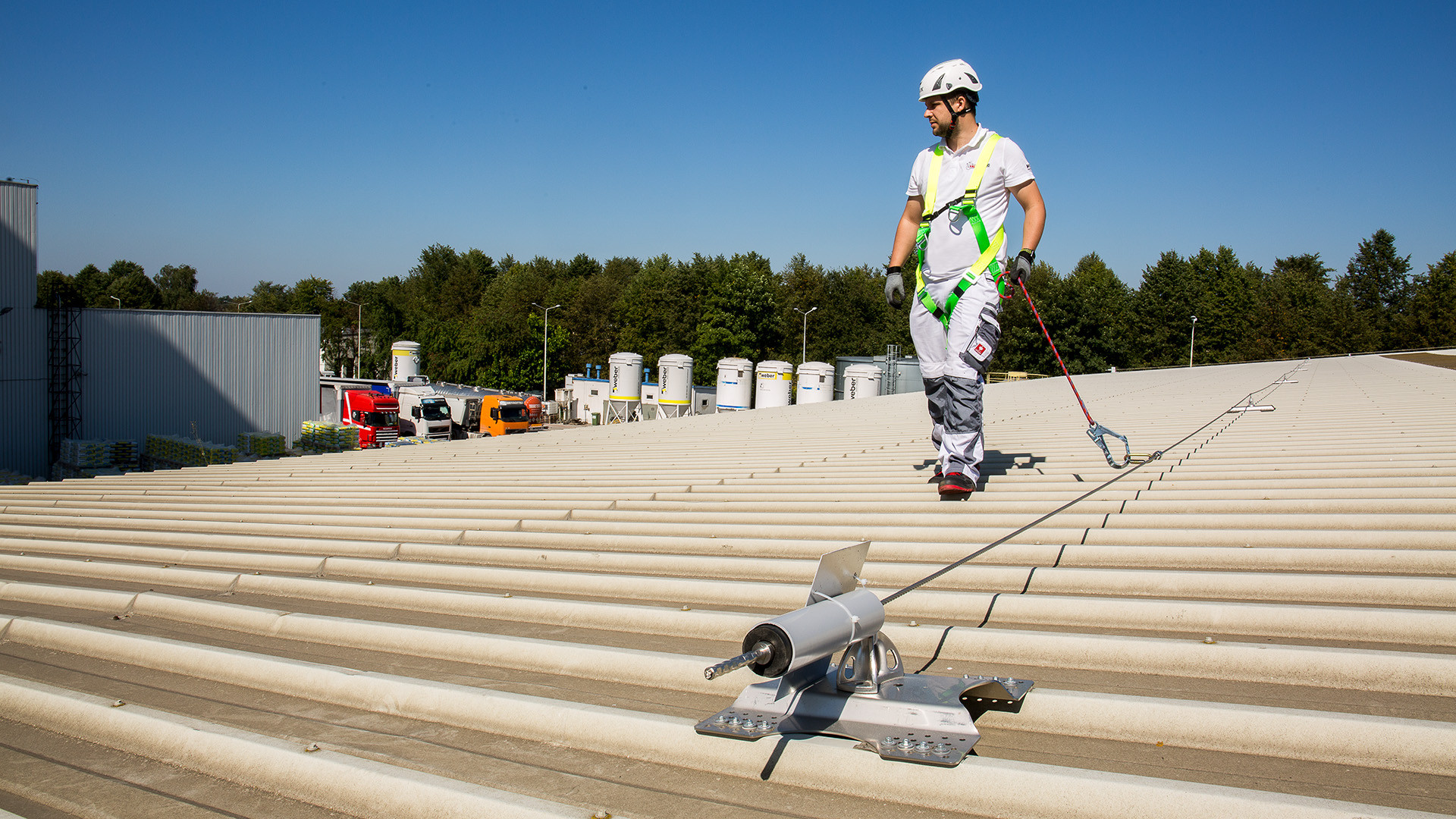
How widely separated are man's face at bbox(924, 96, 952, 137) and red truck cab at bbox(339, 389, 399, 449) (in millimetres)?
33200

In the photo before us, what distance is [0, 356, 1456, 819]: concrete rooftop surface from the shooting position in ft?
5.93

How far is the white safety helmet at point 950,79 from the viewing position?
454 centimetres

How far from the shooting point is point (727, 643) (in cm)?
279

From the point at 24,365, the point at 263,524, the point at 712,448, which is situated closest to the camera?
the point at 263,524

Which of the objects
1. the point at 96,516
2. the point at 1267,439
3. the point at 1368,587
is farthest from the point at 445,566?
the point at 1267,439

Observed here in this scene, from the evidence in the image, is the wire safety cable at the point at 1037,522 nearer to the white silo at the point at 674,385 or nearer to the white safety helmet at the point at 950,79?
the white safety helmet at the point at 950,79

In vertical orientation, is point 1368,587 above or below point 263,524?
above

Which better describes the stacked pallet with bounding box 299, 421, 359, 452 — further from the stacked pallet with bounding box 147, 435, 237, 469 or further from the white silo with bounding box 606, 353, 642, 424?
the white silo with bounding box 606, 353, 642, 424

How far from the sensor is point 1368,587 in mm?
2672

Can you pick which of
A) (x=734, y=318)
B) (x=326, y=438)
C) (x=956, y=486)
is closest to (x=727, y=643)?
(x=956, y=486)

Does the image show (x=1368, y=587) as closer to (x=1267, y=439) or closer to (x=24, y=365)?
(x=1267, y=439)

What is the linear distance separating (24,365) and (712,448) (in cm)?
2593

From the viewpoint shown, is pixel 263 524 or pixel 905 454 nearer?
pixel 263 524

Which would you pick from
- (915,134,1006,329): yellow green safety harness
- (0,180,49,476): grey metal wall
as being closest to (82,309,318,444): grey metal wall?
(0,180,49,476): grey metal wall
